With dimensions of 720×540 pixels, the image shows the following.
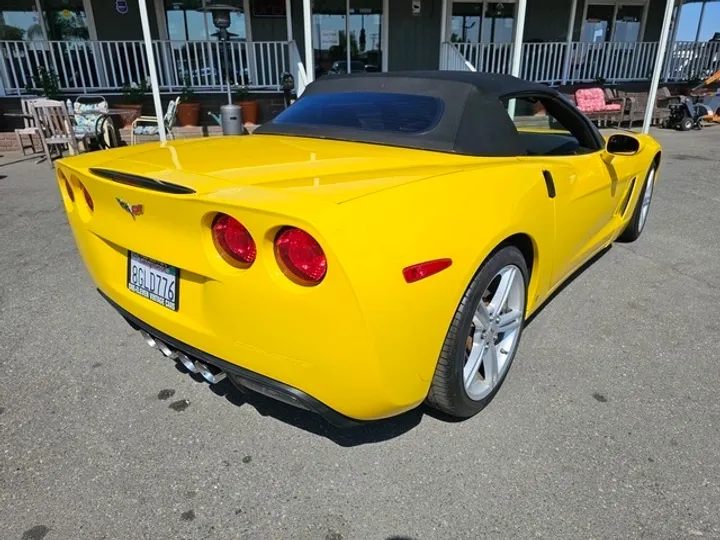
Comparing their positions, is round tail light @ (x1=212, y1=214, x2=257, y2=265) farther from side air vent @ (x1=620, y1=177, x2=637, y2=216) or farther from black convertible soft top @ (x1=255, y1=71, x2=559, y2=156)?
side air vent @ (x1=620, y1=177, x2=637, y2=216)

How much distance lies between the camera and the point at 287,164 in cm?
212

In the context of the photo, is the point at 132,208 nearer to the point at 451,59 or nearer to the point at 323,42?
the point at 451,59

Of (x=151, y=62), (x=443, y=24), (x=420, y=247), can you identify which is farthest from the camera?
(x=443, y=24)

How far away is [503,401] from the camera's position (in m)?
2.48

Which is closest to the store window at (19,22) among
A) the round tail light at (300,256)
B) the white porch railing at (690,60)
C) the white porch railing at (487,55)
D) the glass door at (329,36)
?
the glass door at (329,36)

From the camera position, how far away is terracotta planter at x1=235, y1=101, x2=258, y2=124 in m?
11.2

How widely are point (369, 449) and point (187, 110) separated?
1038 cm

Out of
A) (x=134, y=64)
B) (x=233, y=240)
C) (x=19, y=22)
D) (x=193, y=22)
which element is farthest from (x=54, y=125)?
(x=233, y=240)

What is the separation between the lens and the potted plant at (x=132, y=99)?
35.6ft

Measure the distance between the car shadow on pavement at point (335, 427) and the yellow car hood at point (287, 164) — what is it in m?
0.91

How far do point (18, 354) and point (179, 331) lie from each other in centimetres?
156

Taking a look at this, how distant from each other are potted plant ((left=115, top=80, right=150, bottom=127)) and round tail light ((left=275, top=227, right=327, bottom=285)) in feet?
34.8

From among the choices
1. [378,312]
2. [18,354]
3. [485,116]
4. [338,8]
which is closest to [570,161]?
[485,116]

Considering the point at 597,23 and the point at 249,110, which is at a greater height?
the point at 597,23
